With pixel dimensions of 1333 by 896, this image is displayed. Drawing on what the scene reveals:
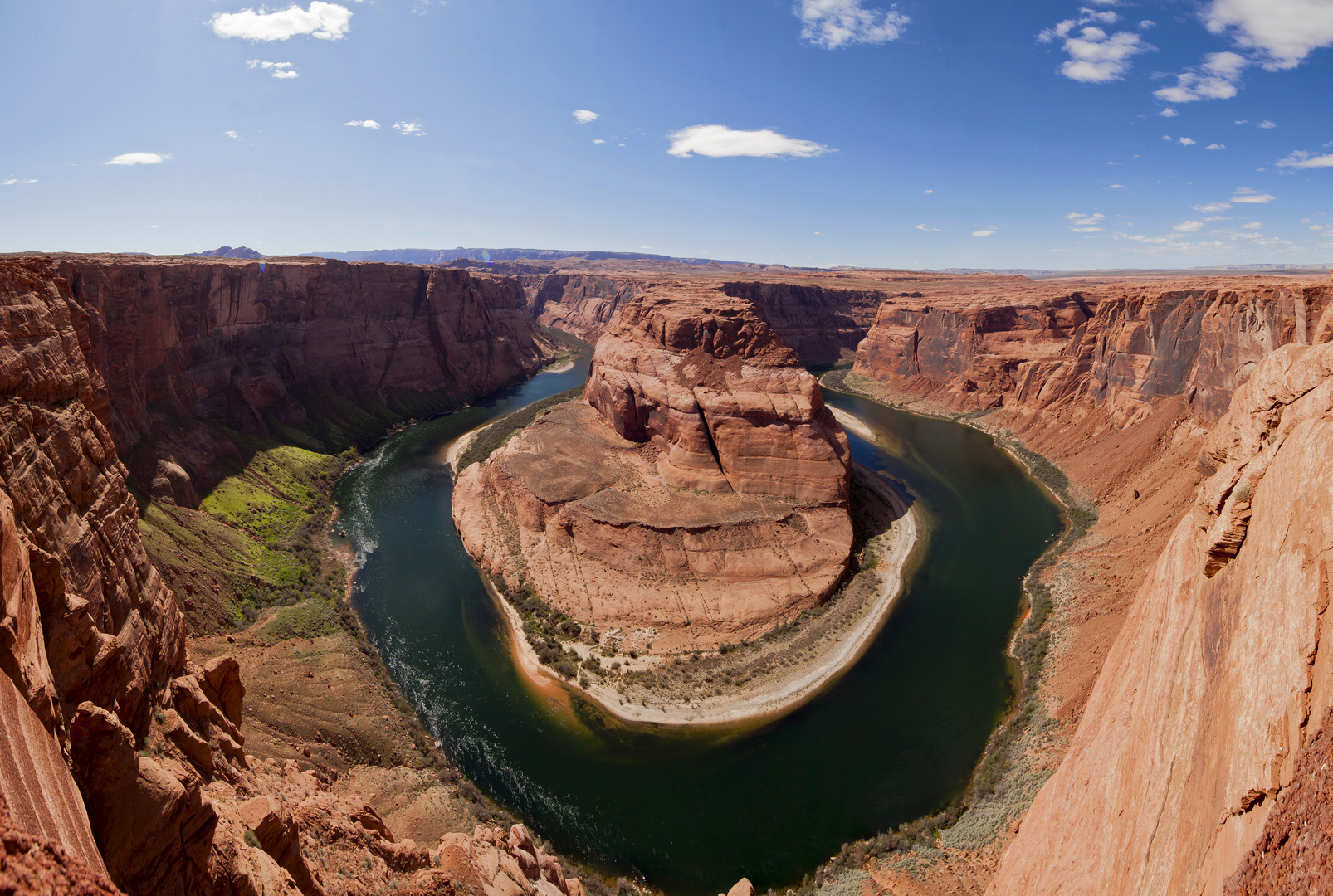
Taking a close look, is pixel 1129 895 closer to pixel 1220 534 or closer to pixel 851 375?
pixel 1220 534

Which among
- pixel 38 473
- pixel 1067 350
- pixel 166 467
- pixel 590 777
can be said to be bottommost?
pixel 590 777

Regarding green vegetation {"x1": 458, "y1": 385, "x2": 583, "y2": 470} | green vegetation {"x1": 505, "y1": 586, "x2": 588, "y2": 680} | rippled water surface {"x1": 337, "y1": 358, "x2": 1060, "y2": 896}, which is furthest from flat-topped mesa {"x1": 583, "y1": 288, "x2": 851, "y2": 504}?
green vegetation {"x1": 505, "y1": 586, "x2": 588, "y2": 680}

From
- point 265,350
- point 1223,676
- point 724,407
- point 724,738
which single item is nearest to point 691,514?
point 724,407

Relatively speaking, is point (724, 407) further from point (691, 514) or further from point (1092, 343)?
point (1092, 343)

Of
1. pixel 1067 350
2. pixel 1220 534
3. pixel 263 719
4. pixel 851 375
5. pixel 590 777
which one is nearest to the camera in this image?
pixel 1220 534

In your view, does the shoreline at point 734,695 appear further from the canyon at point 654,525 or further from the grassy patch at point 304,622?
the grassy patch at point 304,622

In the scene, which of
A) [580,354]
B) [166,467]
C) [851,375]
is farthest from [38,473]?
[580,354]
